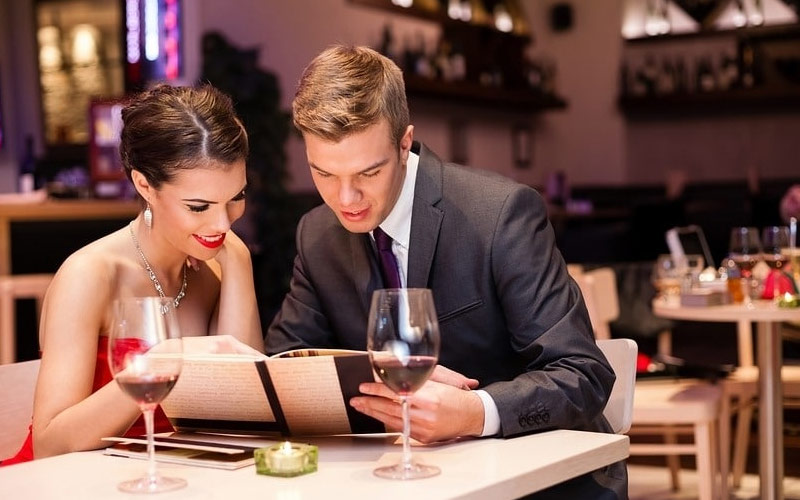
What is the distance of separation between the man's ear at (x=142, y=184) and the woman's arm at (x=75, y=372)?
0.16 metres

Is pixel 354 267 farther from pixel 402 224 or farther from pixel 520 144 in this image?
pixel 520 144

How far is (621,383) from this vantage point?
2.34m

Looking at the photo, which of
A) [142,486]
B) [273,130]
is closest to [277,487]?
[142,486]

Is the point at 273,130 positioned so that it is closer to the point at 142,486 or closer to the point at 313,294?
the point at 313,294

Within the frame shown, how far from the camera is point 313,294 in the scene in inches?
93.9

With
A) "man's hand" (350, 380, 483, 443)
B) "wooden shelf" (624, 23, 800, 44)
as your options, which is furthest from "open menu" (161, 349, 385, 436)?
"wooden shelf" (624, 23, 800, 44)

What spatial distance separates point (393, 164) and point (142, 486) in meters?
0.77

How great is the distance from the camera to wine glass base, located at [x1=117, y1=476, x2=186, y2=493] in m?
1.54

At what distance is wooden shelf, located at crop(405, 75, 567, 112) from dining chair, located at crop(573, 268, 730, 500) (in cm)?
502

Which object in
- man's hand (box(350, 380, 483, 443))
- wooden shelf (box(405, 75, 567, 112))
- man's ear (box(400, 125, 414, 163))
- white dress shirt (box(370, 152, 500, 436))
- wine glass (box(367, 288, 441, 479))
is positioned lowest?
man's hand (box(350, 380, 483, 443))

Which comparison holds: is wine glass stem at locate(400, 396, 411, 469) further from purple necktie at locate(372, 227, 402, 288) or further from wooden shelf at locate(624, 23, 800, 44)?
wooden shelf at locate(624, 23, 800, 44)

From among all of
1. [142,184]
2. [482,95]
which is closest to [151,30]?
[482,95]

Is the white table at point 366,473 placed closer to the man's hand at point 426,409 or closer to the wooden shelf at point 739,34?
the man's hand at point 426,409

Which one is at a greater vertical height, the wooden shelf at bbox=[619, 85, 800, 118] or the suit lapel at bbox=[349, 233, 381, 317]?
the wooden shelf at bbox=[619, 85, 800, 118]
